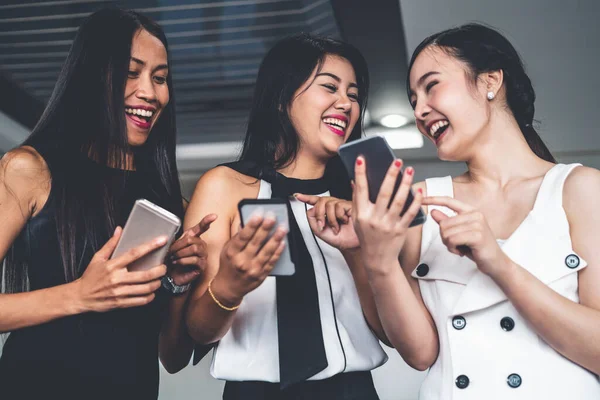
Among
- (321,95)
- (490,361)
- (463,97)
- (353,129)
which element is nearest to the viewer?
(490,361)

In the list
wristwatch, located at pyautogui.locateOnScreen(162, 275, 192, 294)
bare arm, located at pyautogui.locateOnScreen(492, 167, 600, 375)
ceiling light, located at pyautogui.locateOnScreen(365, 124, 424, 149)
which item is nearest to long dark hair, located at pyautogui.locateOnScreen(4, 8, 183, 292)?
wristwatch, located at pyautogui.locateOnScreen(162, 275, 192, 294)

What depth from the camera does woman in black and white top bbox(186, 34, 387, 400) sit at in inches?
55.7

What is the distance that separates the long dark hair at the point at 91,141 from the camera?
1.47 meters

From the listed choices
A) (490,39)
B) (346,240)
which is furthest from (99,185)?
(490,39)

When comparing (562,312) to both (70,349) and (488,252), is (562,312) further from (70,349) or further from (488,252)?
(70,349)

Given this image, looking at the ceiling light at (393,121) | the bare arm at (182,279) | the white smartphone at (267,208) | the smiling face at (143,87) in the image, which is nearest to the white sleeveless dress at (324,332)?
the bare arm at (182,279)

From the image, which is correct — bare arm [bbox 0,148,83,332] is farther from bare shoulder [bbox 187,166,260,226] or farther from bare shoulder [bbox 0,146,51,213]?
bare shoulder [bbox 187,166,260,226]

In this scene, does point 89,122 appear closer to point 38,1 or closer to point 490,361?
point 490,361

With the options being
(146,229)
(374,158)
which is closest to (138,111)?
(146,229)

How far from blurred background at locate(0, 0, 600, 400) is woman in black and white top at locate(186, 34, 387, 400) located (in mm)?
1110

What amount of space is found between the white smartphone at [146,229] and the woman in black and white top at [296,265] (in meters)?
0.13

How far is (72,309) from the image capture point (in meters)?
1.29

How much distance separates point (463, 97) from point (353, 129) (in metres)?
0.46

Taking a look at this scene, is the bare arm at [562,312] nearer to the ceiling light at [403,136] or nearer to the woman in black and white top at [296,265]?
the woman in black and white top at [296,265]
